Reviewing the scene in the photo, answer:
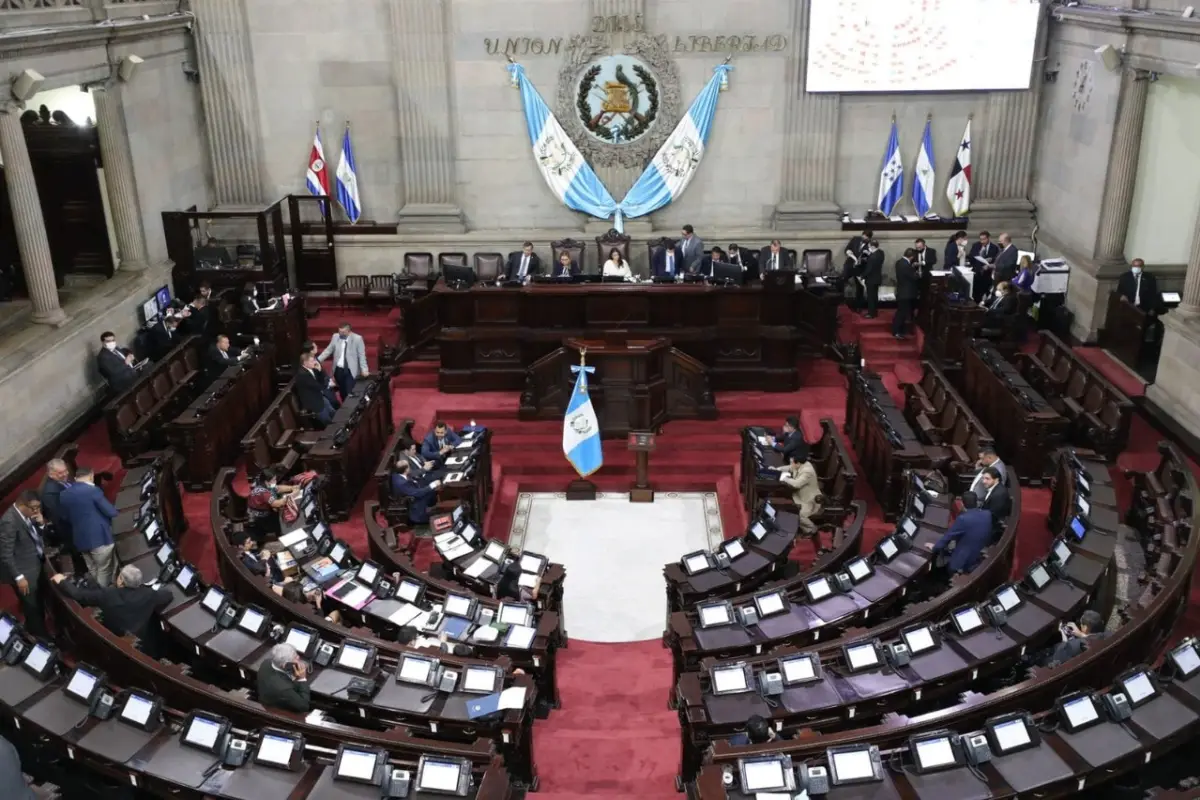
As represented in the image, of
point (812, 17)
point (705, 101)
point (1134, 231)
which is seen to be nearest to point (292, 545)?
point (705, 101)

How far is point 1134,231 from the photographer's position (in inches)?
617

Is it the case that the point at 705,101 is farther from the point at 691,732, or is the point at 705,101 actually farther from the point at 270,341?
the point at 691,732

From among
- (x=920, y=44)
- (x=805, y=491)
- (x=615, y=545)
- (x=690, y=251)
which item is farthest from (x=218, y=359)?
(x=920, y=44)

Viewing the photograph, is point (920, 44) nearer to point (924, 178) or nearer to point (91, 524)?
point (924, 178)

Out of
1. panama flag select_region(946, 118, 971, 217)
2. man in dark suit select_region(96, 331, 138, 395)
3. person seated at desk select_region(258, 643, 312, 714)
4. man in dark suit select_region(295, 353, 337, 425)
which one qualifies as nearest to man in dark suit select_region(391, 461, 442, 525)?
man in dark suit select_region(295, 353, 337, 425)

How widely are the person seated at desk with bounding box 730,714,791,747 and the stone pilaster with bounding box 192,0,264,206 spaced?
44.5 ft

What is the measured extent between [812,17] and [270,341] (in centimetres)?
936

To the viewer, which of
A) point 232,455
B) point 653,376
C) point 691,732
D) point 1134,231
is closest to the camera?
point 691,732

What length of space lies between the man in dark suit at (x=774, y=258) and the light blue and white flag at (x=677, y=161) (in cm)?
185

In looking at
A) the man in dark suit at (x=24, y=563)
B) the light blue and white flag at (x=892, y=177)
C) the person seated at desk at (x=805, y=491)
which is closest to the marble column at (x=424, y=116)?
the light blue and white flag at (x=892, y=177)

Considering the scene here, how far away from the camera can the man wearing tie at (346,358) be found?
14.0 meters

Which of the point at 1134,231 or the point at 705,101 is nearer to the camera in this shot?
the point at 1134,231

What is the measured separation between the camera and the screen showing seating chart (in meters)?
16.4

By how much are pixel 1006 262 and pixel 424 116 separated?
917 centimetres
